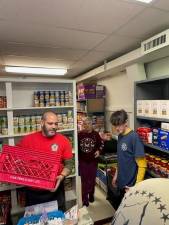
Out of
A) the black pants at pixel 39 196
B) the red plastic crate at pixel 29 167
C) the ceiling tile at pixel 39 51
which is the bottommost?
the black pants at pixel 39 196

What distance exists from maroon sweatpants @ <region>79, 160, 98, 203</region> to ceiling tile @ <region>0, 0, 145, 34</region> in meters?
1.99

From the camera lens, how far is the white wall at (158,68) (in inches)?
107

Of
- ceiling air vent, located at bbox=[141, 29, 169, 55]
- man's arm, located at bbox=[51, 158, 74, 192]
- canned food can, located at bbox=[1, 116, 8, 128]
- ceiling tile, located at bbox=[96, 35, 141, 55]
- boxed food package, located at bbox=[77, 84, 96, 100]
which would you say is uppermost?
ceiling tile, located at bbox=[96, 35, 141, 55]

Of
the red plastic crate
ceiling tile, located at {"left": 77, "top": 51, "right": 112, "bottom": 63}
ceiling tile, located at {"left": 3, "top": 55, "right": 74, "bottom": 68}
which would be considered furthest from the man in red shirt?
ceiling tile, located at {"left": 3, "top": 55, "right": 74, "bottom": 68}

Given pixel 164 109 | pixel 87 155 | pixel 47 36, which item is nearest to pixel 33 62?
pixel 47 36

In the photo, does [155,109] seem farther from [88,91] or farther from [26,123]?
[88,91]

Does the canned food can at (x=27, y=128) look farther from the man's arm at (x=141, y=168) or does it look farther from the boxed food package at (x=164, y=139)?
the boxed food package at (x=164, y=139)

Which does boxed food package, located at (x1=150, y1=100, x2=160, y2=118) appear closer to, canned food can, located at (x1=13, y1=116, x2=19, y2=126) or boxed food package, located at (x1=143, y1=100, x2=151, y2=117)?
boxed food package, located at (x1=143, y1=100, x2=151, y2=117)

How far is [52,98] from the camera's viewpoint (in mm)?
2451

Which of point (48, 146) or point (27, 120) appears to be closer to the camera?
point (48, 146)

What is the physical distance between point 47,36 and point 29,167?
5.24 feet

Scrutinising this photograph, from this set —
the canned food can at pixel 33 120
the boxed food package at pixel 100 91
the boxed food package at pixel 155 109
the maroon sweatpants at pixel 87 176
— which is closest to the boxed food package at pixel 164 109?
the boxed food package at pixel 155 109

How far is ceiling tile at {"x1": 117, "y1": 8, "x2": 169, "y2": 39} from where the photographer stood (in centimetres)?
180

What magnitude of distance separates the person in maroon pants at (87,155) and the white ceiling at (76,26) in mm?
1175
